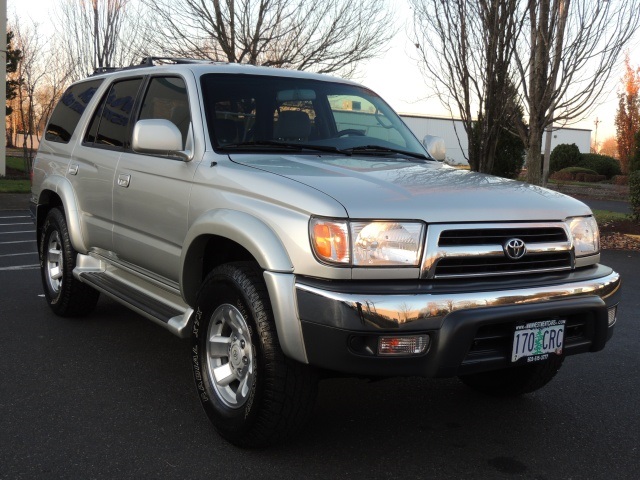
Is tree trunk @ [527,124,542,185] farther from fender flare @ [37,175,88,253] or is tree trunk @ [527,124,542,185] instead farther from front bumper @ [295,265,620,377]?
front bumper @ [295,265,620,377]

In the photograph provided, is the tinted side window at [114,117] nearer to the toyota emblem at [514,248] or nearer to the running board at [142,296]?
the running board at [142,296]

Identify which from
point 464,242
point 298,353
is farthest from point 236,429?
point 464,242

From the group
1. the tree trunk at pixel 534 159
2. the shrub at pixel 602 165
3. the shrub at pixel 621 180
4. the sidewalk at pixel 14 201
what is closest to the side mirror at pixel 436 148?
the tree trunk at pixel 534 159

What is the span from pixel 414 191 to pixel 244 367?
1.15 m

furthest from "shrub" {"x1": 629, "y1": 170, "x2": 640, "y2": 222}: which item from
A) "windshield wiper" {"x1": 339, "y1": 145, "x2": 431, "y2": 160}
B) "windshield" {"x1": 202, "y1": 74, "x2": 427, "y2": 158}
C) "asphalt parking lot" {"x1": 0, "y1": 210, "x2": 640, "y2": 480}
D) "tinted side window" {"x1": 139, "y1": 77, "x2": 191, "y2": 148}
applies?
"tinted side window" {"x1": 139, "y1": 77, "x2": 191, "y2": 148}

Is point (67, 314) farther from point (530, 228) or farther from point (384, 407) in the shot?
point (530, 228)

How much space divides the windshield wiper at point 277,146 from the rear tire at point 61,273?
6.68 ft

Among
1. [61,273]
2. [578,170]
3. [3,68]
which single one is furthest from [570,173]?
[61,273]

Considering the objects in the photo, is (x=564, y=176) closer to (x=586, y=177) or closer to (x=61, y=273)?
(x=586, y=177)

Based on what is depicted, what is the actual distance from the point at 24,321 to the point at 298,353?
11.4ft

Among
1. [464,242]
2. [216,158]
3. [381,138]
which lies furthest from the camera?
[381,138]

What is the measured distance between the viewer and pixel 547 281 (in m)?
3.25

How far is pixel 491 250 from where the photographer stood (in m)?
3.12

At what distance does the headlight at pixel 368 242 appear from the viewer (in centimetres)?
293
